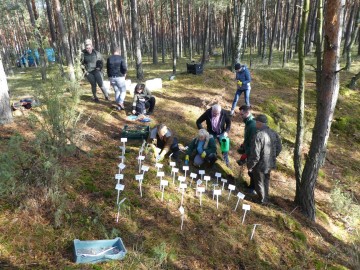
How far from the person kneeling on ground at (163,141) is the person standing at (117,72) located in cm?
270

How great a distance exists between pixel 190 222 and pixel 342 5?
15.4 ft

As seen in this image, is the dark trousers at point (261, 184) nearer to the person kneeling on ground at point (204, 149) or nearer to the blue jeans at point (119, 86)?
the person kneeling on ground at point (204, 149)

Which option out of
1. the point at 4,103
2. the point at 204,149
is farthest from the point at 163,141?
the point at 4,103

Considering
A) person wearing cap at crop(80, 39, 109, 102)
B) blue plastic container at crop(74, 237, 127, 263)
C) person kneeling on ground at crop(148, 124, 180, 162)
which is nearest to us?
blue plastic container at crop(74, 237, 127, 263)

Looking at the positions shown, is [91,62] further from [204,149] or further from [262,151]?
[262,151]

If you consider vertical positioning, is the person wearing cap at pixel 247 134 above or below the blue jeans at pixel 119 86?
below

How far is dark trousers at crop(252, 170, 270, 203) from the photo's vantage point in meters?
5.66

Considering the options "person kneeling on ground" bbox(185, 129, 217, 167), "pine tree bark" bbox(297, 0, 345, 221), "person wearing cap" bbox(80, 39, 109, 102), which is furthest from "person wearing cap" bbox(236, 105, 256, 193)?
"person wearing cap" bbox(80, 39, 109, 102)

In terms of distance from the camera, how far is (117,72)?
27.8 ft

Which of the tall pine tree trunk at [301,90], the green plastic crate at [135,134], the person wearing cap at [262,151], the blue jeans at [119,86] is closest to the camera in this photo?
the person wearing cap at [262,151]

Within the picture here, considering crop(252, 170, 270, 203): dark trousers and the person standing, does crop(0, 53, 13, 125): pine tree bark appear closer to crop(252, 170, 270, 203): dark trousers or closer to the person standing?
the person standing

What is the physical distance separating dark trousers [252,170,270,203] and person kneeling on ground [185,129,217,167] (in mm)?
1187

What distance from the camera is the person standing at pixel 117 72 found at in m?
8.36

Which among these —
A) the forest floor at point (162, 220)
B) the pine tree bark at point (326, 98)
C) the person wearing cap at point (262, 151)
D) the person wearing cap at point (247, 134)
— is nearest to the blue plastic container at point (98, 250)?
the forest floor at point (162, 220)
